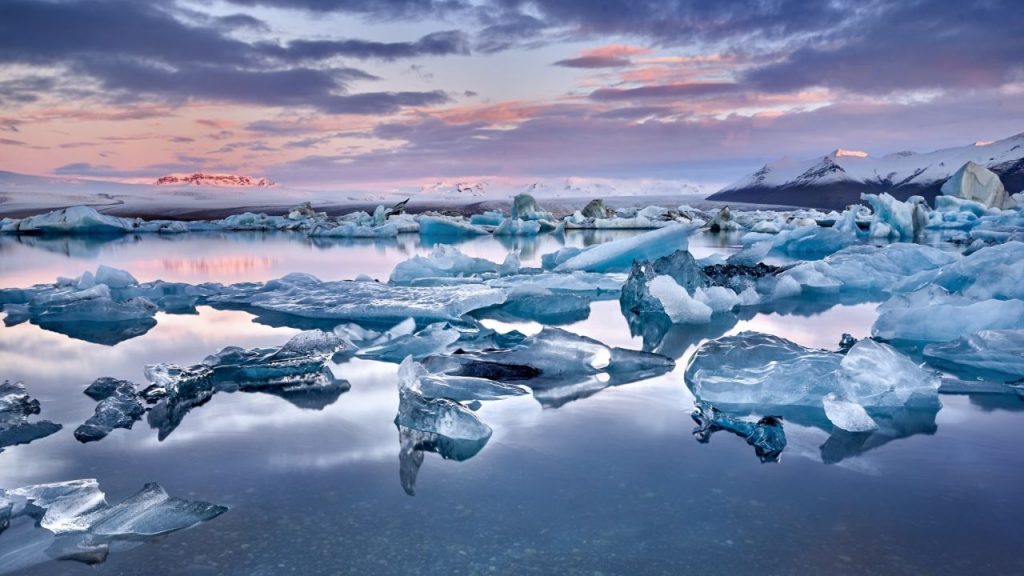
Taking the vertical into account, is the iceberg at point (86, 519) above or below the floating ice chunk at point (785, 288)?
above

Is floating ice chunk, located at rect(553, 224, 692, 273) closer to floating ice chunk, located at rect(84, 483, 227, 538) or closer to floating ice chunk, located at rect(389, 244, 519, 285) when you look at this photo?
floating ice chunk, located at rect(389, 244, 519, 285)

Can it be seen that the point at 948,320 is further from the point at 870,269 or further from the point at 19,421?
the point at 19,421

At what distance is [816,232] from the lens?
39.3 feet

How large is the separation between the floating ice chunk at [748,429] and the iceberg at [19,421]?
224 centimetres

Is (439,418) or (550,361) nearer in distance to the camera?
(439,418)

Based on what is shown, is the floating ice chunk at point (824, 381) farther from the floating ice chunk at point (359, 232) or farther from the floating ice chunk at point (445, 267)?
the floating ice chunk at point (359, 232)

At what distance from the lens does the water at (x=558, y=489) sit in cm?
149

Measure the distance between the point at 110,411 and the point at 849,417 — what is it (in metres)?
2.61

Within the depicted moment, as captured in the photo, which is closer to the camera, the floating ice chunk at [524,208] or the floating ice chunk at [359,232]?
the floating ice chunk at [359,232]

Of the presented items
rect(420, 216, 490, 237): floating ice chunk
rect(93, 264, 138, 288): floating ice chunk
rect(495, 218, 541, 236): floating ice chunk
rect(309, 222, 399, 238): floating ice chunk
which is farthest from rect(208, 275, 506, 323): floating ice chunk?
rect(495, 218, 541, 236): floating ice chunk

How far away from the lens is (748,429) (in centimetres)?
228

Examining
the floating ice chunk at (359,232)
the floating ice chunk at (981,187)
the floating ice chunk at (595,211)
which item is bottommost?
the floating ice chunk at (359,232)

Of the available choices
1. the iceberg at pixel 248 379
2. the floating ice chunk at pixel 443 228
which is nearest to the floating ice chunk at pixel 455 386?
the iceberg at pixel 248 379

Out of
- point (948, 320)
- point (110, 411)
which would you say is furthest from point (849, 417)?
point (110, 411)
